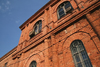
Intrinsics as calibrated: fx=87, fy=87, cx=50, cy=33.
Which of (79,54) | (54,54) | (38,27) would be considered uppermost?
(38,27)

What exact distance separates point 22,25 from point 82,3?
29.6 feet

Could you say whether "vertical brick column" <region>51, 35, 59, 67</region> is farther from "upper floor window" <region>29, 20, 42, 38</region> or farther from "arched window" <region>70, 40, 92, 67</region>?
"upper floor window" <region>29, 20, 42, 38</region>

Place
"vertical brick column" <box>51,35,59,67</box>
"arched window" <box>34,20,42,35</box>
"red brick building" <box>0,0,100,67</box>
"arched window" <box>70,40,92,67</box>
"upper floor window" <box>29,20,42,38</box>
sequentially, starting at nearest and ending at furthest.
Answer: "arched window" <box>70,40,92,67</box>, "red brick building" <box>0,0,100,67</box>, "vertical brick column" <box>51,35,59,67</box>, "upper floor window" <box>29,20,42,38</box>, "arched window" <box>34,20,42,35</box>

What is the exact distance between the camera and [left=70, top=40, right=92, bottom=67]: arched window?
4.58 meters

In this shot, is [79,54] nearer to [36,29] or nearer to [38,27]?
[38,27]

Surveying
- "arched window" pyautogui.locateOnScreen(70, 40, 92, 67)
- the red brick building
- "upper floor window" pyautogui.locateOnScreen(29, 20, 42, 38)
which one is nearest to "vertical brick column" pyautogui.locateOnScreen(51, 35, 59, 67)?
the red brick building

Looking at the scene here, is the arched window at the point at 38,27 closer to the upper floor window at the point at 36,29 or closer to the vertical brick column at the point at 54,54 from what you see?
the upper floor window at the point at 36,29

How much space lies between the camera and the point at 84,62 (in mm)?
4617

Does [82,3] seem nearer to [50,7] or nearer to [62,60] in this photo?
[50,7]

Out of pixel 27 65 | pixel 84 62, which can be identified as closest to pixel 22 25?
pixel 27 65

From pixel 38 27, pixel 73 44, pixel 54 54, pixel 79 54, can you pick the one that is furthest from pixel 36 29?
pixel 79 54

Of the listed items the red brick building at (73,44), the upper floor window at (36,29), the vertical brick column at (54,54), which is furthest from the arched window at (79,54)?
the upper floor window at (36,29)

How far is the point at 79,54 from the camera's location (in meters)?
5.05

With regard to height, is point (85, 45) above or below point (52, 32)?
below
